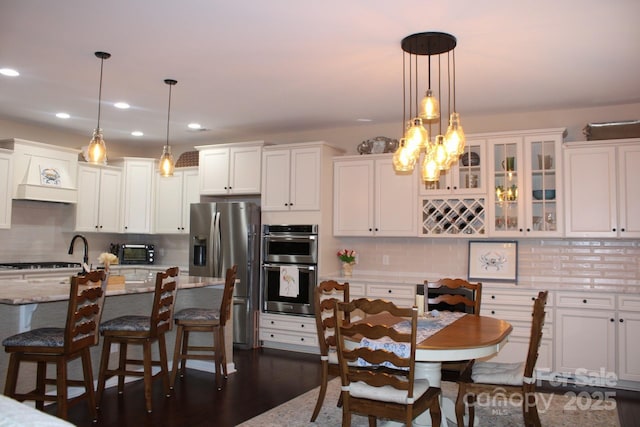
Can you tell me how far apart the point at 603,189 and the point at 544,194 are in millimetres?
508

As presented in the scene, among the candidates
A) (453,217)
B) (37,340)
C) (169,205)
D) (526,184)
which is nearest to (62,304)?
(37,340)

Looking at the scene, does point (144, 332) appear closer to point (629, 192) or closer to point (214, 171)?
point (214, 171)

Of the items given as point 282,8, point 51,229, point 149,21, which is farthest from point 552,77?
point 51,229

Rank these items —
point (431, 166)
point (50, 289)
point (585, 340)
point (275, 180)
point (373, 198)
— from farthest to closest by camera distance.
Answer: point (275, 180) → point (373, 198) → point (585, 340) → point (50, 289) → point (431, 166)

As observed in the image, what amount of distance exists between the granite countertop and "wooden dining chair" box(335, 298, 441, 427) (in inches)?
73.3

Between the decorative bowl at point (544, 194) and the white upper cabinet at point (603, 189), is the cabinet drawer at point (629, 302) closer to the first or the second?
the white upper cabinet at point (603, 189)

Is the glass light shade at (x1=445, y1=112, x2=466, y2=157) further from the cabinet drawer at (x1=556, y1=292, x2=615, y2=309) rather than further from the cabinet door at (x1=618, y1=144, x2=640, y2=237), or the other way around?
the cabinet door at (x1=618, y1=144, x2=640, y2=237)

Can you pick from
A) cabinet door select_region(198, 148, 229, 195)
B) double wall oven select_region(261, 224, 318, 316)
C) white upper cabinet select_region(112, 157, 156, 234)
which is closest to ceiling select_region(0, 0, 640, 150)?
cabinet door select_region(198, 148, 229, 195)

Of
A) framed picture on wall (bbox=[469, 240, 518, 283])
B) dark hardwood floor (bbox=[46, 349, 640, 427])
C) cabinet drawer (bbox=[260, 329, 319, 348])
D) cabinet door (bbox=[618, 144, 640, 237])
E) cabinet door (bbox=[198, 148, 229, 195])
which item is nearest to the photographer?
dark hardwood floor (bbox=[46, 349, 640, 427])

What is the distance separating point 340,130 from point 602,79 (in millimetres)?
2994

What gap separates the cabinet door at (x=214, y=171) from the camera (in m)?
6.51

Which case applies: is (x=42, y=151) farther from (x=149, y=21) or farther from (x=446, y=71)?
(x=446, y=71)

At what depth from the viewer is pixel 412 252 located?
5926 millimetres

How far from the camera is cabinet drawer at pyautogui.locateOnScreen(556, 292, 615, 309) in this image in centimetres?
460
